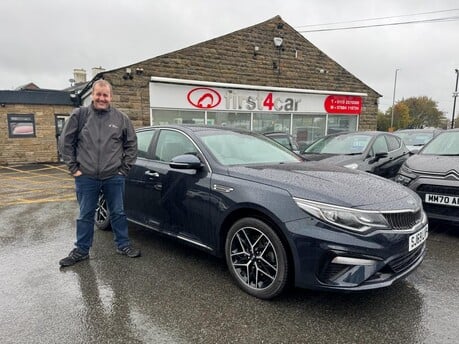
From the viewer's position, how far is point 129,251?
12.3ft

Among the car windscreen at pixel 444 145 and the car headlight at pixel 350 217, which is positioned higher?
the car windscreen at pixel 444 145

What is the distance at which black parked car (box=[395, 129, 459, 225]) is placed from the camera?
4086 millimetres

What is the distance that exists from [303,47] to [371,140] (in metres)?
9.01

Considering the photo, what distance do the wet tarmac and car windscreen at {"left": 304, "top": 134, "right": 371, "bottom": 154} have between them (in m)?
2.65

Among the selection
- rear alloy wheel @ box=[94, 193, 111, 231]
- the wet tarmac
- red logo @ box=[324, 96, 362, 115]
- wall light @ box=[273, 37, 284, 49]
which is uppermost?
wall light @ box=[273, 37, 284, 49]

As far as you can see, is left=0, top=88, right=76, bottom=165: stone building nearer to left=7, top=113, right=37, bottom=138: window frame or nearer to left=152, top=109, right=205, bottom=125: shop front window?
left=7, top=113, right=37, bottom=138: window frame

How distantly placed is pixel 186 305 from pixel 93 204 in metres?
1.59

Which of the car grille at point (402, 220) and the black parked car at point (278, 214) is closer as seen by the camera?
the black parked car at point (278, 214)

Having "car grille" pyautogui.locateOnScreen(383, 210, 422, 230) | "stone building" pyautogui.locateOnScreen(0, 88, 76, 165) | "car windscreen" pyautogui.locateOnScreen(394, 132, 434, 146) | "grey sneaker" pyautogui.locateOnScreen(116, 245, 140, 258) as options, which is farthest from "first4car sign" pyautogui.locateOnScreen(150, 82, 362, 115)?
"car grille" pyautogui.locateOnScreen(383, 210, 422, 230)

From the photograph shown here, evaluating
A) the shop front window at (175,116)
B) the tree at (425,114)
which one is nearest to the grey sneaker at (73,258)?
the shop front window at (175,116)

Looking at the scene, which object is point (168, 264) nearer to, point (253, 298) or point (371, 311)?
point (253, 298)

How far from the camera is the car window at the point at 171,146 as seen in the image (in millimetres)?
3633

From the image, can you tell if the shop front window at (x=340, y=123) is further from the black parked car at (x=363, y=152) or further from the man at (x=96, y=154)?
the man at (x=96, y=154)

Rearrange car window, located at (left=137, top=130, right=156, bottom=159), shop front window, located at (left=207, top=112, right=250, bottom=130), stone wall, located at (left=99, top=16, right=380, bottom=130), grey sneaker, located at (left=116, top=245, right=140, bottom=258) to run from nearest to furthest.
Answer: grey sneaker, located at (left=116, top=245, right=140, bottom=258)
car window, located at (left=137, top=130, right=156, bottom=159)
stone wall, located at (left=99, top=16, right=380, bottom=130)
shop front window, located at (left=207, top=112, right=250, bottom=130)
